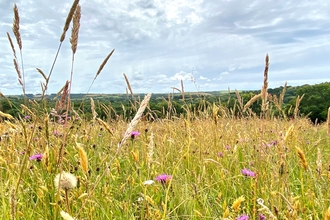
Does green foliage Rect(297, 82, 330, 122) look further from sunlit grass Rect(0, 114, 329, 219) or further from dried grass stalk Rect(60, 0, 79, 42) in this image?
dried grass stalk Rect(60, 0, 79, 42)

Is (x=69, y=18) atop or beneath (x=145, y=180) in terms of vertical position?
atop

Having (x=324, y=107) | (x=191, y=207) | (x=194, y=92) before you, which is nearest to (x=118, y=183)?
(x=191, y=207)

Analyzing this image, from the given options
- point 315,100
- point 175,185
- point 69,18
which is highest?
point 69,18

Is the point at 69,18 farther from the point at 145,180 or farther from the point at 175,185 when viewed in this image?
the point at 175,185

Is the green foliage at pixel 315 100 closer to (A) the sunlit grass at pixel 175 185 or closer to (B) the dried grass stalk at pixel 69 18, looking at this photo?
(A) the sunlit grass at pixel 175 185

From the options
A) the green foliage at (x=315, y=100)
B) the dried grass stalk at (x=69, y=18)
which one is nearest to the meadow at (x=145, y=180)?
the dried grass stalk at (x=69, y=18)

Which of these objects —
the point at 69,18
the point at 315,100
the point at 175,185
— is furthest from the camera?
the point at 315,100

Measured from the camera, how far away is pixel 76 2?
2.65ft

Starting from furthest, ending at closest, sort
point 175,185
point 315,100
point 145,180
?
point 315,100, point 175,185, point 145,180

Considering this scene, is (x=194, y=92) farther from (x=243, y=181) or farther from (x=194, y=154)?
(x=243, y=181)

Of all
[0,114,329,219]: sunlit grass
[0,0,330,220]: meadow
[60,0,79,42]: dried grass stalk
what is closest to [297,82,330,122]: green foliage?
[0,114,329,219]: sunlit grass

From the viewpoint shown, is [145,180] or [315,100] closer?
[145,180]

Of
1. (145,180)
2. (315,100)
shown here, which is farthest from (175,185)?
(315,100)

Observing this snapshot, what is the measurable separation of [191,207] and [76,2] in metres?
1.14
